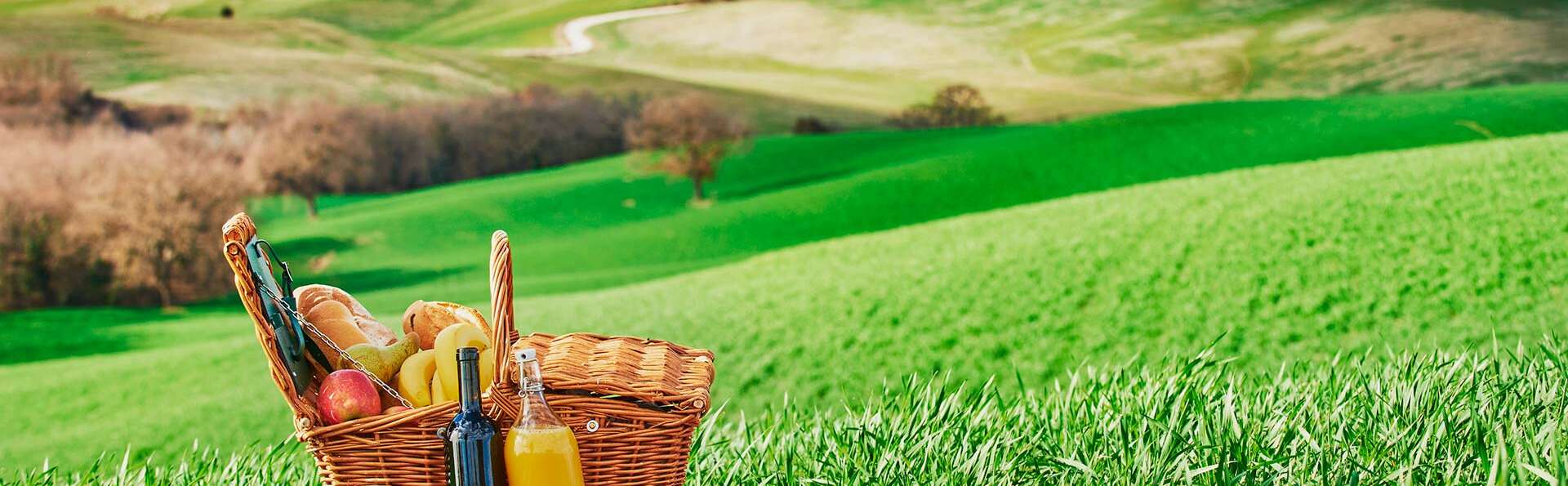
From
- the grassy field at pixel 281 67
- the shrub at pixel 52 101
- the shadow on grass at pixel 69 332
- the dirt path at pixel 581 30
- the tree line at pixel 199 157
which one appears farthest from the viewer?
the dirt path at pixel 581 30

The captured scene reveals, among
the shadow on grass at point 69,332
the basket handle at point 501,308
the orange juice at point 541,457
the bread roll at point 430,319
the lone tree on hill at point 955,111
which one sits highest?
the basket handle at point 501,308

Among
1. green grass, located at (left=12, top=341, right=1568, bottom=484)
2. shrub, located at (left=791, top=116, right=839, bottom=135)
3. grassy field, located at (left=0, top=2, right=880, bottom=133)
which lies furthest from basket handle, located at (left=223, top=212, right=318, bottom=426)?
shrub, located at (left=791, top=116, right=839, bottom=135)

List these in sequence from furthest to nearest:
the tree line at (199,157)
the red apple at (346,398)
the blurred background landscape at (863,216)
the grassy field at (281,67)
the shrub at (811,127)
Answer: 1. the shrub at (811,127)
2. the grassy field at (281,67)
3. the tree line at (199,157)
4. the blurred background landscape at (863,216)
5. the red apple at (346,398)

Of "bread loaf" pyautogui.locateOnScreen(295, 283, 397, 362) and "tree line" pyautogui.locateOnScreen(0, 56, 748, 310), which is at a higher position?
"bread loaf" pyautogui.locateOnScreen(295, 283, 397, 362)

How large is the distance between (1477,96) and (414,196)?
41.9 ft

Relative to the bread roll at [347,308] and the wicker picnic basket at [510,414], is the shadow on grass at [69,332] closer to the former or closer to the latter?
the bread roll at [347,308]

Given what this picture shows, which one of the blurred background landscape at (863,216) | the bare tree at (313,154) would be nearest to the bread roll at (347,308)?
the blurred background landscape at (863,216)

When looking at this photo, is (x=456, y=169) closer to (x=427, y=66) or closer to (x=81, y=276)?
(x=427, y=66)

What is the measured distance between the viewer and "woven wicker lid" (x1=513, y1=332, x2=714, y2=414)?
1750 mm

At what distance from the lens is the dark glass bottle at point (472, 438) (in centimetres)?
162

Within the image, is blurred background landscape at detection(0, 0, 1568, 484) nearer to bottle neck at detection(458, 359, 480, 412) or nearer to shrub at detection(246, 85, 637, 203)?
shrub at detection(246, 85, 637, 203)

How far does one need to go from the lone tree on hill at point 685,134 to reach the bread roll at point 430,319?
13.4 meters

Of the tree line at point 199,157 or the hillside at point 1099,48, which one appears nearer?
the tree line at point 199,157

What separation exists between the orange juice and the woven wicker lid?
102 millimetres
